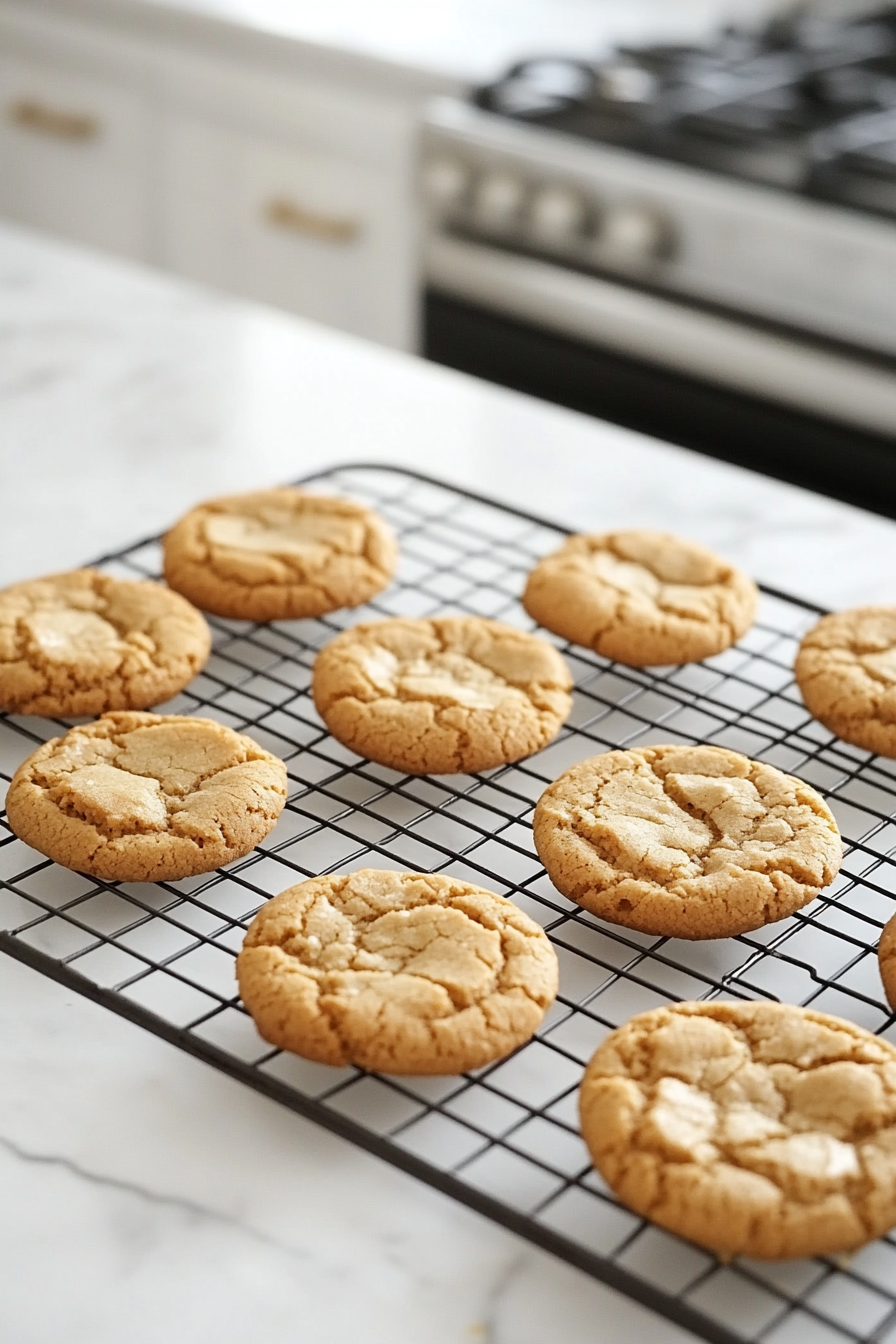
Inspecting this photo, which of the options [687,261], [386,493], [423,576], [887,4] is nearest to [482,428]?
[386,493]

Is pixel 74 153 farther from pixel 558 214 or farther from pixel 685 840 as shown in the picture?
pixel 685 840

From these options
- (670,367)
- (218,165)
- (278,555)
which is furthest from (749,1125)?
(218,165)

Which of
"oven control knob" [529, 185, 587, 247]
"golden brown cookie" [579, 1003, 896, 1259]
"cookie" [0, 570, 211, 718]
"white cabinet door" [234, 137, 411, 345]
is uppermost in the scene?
"oven control knob" [529, 185, 587, 247]

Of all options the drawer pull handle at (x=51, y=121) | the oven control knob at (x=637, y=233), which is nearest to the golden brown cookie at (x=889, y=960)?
the oven control knob at (x=637, y=233)

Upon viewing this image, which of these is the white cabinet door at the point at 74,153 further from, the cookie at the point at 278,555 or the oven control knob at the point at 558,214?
the cookie at the point at 278,555

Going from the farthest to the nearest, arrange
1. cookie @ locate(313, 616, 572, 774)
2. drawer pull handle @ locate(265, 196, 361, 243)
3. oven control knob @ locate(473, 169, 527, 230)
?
drawer pull handle @ locate(265, 196, 361, 243) < oven control knob @ locate(473, 169, 527, 230) < cookie @ locate(313, 616, 572, 774)

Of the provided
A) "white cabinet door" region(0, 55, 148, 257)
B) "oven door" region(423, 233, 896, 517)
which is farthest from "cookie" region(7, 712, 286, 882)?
"white cabinet door" region(0, 55, 148, 257)

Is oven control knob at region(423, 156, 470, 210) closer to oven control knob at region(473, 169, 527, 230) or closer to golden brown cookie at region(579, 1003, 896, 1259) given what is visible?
oven control knob at region(473, 169, 527, 230)
